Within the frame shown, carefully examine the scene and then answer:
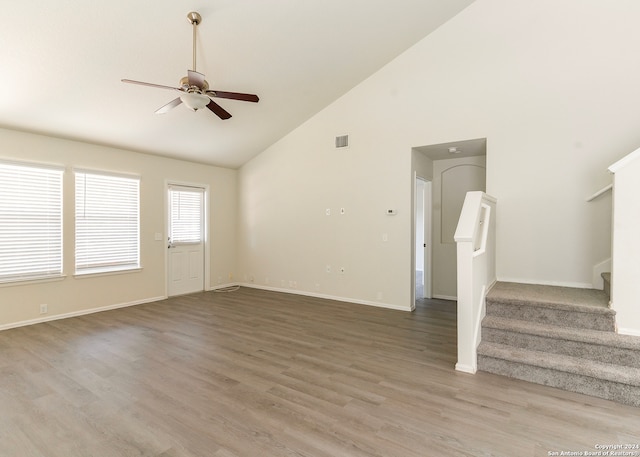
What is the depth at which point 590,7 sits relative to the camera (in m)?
3.82

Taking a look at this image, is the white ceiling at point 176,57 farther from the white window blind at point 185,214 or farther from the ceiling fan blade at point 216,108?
the white window blind at point 185,214

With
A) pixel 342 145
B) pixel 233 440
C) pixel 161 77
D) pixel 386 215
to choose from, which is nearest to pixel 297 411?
pixel 233 440

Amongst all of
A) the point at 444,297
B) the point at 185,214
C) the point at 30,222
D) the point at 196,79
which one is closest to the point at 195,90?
the point at 196,79

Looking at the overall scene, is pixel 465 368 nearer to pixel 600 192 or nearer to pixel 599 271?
pixel 599 271

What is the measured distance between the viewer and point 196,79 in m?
2.95

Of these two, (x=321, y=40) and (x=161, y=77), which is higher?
(x=321, y=40)

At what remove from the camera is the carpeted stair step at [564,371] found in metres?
2.48

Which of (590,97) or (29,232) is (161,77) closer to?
(29,232)

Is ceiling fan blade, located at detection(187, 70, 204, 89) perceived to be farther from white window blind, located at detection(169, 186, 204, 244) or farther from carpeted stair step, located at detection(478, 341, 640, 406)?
white window blind, located at detection(169, 186, 204, 244)

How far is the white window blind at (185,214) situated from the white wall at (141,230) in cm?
21

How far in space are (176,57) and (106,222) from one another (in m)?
3.11

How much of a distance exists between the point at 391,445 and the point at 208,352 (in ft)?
7.39

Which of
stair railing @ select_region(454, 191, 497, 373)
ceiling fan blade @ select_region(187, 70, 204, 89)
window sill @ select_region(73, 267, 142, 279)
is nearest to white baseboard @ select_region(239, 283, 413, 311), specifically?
stair railing @ select_region(454, 191, 497, 373)

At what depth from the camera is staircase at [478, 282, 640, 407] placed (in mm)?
2570
